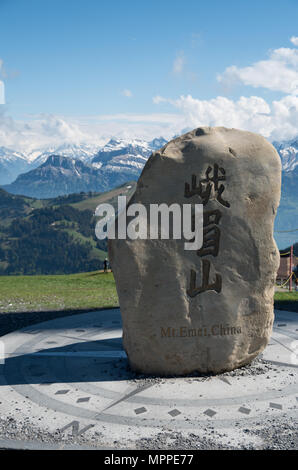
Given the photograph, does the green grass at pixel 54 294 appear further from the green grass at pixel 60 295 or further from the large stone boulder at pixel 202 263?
the large stone boulder at pixel 202 263

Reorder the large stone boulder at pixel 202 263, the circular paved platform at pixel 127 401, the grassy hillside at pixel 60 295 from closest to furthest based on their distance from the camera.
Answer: the circular paved platform at pixel 127 401
the large stone boulder at pixel 202 263
the grassy hillside at pixel 60 295

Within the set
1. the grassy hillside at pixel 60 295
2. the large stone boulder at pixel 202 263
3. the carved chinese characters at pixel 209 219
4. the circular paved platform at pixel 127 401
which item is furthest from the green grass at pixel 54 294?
the carved chinese characters at pixel 209 219

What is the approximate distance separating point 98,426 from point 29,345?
6515 mm

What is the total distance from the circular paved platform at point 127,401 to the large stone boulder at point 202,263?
0.93 metres

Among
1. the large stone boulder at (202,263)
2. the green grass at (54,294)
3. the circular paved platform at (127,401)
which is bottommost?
the green grass at (54,294)

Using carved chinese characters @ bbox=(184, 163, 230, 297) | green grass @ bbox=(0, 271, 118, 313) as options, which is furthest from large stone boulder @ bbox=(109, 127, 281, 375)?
green grass @ bbox=(0, 271, 118, 313)

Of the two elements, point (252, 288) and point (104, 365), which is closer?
point (252, 288)

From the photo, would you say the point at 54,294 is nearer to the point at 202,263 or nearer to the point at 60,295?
the point at 60,295

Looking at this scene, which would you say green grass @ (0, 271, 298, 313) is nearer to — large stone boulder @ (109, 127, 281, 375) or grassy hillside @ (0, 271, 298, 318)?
grassy hillside @ (0, 271, 298, 318)

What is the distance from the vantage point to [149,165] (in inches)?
442

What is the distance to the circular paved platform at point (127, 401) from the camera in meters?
8.27
